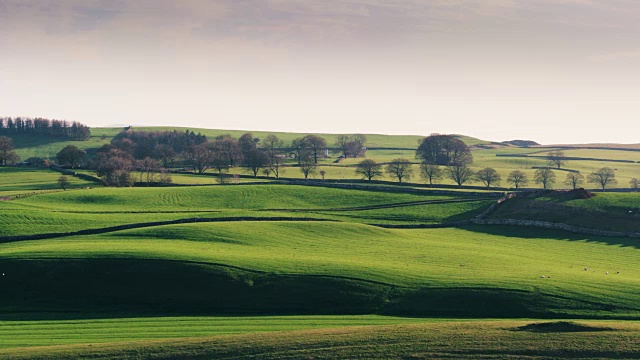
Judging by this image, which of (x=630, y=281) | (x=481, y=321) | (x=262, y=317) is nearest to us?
(x=481, y=321)

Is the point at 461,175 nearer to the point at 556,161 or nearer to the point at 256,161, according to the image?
the point at 256,161

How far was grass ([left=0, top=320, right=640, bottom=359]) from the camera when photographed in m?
40.9

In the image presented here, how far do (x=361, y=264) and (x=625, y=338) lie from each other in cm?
2795

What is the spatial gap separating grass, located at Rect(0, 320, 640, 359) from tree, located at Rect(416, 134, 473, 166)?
140 m

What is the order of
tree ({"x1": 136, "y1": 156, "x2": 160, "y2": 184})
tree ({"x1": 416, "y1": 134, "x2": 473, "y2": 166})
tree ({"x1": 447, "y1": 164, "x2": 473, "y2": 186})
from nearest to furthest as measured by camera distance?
tree ({"x1": 447, "y1": 164, "x2": 473, "y2": 186}) → tree ({"x1": 136, "y1": 156, "x2": 160, "y2": 184}) → tree ({"x1": 416, "y1": 134, "x2": 473, "y2": 166})

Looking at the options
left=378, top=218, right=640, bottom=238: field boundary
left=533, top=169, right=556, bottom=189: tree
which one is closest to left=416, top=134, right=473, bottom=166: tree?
left=533, top=169, right=556, bottom=189: tree

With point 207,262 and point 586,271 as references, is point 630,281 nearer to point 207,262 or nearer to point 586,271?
point 586,271

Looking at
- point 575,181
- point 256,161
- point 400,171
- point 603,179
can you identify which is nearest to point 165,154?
point 256,161

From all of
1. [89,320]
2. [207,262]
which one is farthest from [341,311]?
[89,320]

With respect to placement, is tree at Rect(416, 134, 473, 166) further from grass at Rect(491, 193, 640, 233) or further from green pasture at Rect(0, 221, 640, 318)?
green pasture at Rect(0, 221, 640, 318)

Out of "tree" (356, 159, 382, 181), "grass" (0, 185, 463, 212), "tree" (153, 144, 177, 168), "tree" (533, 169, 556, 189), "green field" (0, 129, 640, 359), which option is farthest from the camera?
"tree" (153, 144, 177, 168)

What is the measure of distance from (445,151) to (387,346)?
149m

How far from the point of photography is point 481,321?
1938 inches

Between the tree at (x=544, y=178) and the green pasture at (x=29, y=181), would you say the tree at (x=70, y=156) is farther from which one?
the tree at (x=544, y=178)
